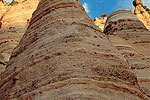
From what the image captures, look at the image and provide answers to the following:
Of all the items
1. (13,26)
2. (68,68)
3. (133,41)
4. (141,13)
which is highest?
(141,13)

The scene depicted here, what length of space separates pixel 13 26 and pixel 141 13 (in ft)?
52.7

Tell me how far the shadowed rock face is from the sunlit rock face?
1.13 meters

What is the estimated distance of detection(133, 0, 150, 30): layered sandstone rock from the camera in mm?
19422

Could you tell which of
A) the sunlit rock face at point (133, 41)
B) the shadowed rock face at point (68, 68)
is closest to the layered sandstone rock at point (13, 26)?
the shadowed rock face at point (68, 68)

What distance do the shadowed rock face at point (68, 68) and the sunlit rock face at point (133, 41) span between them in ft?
3.71

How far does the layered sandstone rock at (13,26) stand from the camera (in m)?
5.49

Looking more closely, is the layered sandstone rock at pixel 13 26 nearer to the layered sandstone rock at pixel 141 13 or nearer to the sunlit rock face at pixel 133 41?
the sunlit rock face at pixel 133 41

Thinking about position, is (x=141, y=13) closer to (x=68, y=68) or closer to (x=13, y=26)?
(x=13, y=26)

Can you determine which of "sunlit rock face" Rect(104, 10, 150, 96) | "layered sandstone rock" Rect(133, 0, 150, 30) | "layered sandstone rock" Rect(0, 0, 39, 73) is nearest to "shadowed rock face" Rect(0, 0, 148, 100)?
"sunlit rock face" Rect(104, 10, 150, 96)

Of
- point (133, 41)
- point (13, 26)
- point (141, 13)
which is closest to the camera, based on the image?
point (133, 41)

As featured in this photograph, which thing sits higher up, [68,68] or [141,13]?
[141,13]

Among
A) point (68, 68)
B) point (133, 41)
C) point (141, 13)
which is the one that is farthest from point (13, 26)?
point (141, 13)

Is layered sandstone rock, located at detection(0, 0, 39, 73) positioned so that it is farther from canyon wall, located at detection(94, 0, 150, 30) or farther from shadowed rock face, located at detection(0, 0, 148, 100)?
canyon wall, located at detection(94, 0, 150, 30)

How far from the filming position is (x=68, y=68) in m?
1.93
